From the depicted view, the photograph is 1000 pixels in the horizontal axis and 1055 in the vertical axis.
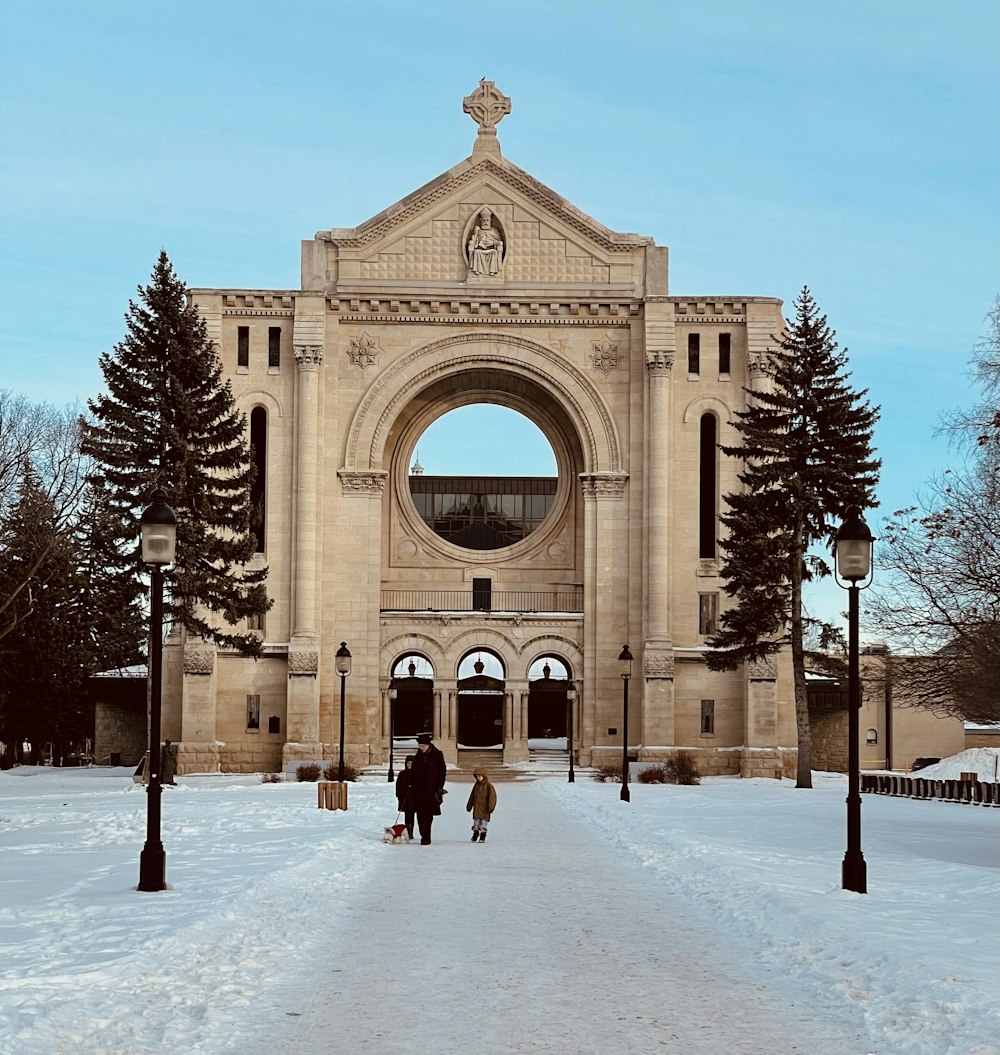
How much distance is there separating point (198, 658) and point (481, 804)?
33.6 metres

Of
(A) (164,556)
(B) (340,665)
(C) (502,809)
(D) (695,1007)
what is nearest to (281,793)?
(B) (340,665)

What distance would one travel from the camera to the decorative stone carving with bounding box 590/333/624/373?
56781 mm

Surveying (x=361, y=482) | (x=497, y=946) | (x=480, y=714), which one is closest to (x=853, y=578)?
(x=497, y=946)

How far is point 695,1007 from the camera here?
980 centimetres

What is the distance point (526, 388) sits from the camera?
191 ft

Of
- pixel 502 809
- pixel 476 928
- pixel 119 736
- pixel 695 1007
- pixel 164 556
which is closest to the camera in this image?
pixel 695 1007

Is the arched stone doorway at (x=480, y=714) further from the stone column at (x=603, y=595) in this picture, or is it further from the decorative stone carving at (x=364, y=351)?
the decorative stone carving at (x=364, y=351)

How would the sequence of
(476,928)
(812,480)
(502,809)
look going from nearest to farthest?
(476,928), (502,809), (812,480)

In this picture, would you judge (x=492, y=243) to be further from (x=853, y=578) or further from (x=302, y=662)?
(x=853, y=578)

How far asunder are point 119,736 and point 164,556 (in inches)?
1980

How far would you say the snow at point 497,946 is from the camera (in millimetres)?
8953

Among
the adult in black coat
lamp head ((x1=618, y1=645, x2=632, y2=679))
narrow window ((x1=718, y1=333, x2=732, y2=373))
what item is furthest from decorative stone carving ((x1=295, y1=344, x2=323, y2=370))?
the adult in black coat

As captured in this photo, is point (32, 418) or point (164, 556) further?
point (32, 418)

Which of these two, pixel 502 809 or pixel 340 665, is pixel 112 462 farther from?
pixel 502 809
